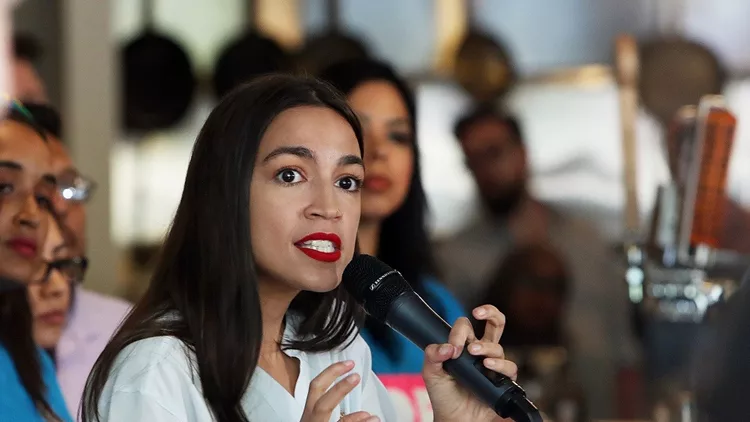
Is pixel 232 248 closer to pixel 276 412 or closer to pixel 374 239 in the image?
pixel 276 412

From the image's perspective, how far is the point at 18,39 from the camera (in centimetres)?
311

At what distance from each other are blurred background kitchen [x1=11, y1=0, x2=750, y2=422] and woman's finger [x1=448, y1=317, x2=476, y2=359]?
8.69 feet

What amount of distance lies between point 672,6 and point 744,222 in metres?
1.01

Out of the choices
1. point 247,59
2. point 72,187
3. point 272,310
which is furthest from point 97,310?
Result: point 247,59

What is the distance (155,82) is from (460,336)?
307 cm

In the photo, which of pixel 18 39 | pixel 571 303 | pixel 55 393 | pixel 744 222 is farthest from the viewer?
pixel 571 303

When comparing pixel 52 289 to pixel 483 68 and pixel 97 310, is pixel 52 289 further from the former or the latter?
pixel 483 68

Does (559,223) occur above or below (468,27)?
below

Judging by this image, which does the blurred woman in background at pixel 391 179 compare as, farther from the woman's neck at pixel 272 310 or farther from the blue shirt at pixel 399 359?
the woman's neck at pixel 272 310

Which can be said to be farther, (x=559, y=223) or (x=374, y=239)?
(x=559, y=223)

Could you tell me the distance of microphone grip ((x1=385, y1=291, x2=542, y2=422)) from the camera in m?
1.18

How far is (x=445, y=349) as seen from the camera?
47.9 inches

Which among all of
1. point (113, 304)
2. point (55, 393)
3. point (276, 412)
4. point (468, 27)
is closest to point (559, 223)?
point (468, 27)

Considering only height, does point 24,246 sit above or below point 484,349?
above
